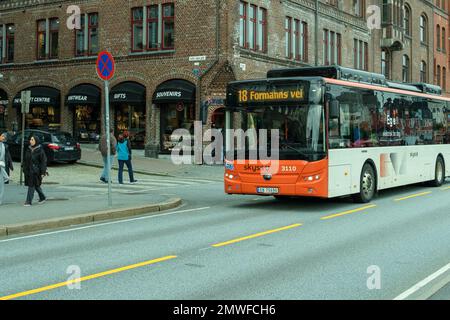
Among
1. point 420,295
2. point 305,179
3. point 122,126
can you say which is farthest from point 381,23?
point 420,295

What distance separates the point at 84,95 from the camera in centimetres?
3181

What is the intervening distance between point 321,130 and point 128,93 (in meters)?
19.2

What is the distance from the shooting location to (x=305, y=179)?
1287cm

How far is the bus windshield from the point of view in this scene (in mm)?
12844

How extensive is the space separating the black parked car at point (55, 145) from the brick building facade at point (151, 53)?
521cm

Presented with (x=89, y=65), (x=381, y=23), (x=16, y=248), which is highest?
(x=381, y=23)

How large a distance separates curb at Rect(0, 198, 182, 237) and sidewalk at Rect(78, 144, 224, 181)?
1031 cm

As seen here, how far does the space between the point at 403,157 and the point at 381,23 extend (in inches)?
1151

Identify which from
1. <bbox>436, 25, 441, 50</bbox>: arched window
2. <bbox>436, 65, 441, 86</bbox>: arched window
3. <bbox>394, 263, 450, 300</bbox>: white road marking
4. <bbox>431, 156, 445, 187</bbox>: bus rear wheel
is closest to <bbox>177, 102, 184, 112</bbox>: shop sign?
<bbox>431, 156, 445, 187</bbox>: bus rear wheel

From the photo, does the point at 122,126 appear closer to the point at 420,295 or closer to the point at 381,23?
the point at 381,23

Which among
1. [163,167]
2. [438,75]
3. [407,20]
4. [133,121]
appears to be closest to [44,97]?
[133,121]

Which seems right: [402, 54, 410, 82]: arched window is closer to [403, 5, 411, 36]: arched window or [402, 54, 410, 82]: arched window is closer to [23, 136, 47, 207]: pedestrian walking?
[403, 5, 411, 36]: arched window

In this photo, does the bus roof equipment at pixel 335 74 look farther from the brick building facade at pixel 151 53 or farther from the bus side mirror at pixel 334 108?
the brick building facade at pixel 151 53

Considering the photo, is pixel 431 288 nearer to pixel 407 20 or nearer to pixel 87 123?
pixel 87 123
